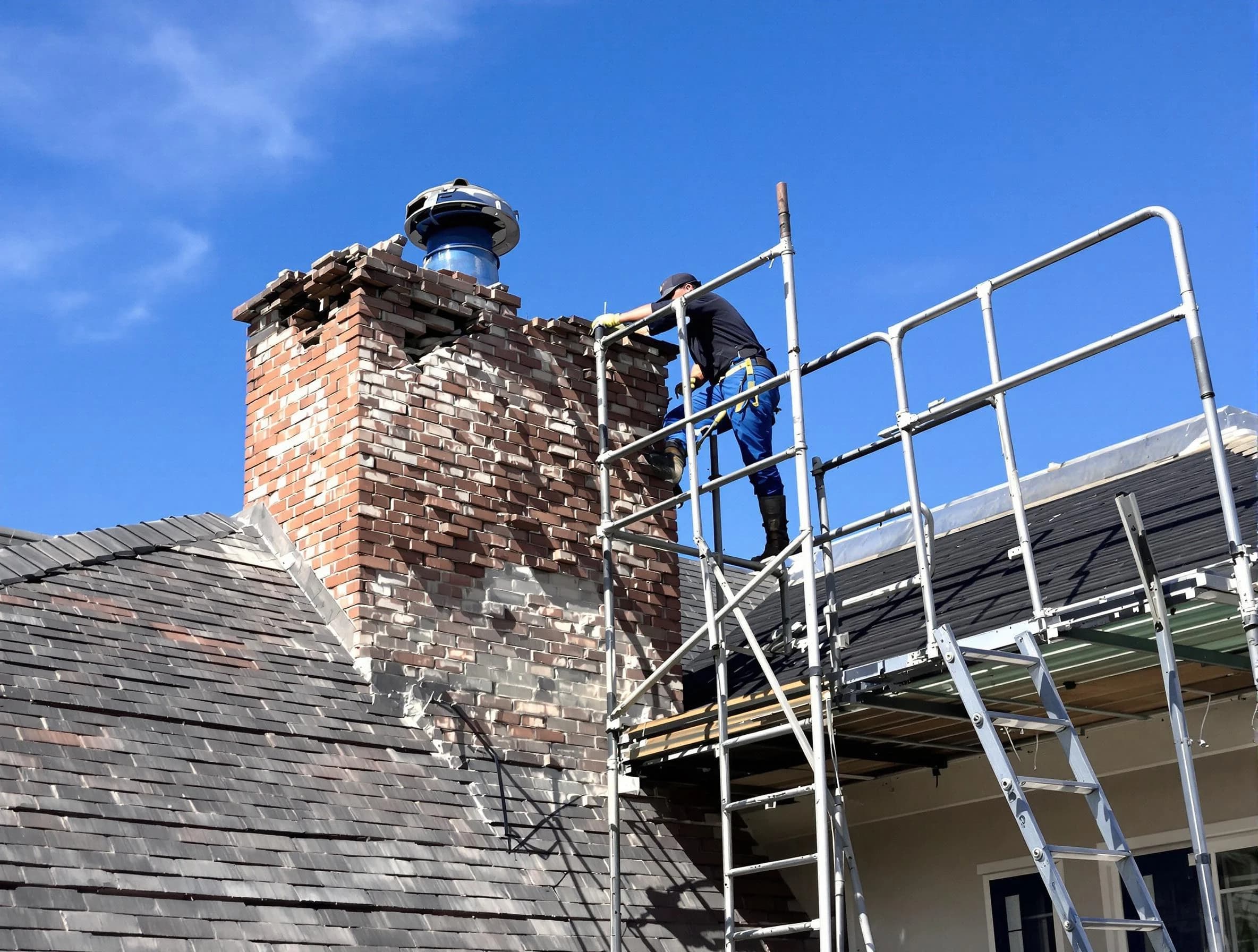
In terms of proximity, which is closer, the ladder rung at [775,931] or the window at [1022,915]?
the ladder rung at [775,931]

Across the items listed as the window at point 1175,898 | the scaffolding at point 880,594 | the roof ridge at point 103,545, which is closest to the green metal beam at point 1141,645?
the scaffolding at point 880,594

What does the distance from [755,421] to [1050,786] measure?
12.2 ft

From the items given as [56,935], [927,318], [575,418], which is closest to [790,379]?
[927,318]

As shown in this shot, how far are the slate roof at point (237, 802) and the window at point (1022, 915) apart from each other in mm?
1462

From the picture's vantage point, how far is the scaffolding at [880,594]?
6113mm

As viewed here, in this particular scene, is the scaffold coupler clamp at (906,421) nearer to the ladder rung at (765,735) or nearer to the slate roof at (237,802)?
the ladder rung at (765,735)

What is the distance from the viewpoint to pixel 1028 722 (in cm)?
646

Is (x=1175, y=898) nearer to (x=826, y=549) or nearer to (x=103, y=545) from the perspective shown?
(x=826, y=549)

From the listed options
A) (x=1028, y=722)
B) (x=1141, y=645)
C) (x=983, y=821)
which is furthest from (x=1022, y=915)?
(x=1028, y=722)

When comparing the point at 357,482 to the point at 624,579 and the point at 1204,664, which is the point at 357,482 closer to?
the point at 624,579

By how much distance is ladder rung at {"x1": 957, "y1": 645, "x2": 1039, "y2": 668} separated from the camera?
6.70 meters

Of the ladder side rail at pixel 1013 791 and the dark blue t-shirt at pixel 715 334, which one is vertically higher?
the dark blue t-shirt at pixel 715 334

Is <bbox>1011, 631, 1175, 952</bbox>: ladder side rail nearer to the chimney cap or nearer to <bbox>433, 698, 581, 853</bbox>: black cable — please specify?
<bbox>433, 698, 581, 853</bbox>: black cable

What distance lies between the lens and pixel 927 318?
8.02 metres
